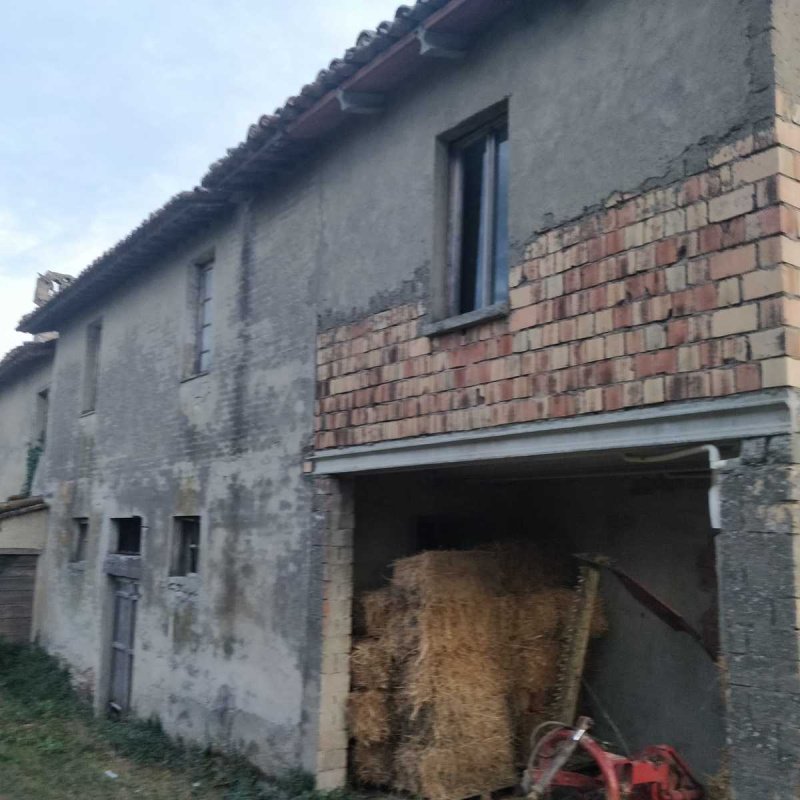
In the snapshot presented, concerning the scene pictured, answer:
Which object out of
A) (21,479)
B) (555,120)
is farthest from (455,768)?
(21,479)

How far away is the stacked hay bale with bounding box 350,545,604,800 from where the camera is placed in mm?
6508

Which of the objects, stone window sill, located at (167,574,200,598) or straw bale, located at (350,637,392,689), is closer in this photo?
straw bale, located at (350,637,392,689)

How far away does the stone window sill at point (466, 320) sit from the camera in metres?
5.69

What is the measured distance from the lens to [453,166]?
658cm

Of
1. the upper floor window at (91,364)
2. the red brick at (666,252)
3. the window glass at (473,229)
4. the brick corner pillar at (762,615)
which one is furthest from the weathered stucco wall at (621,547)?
the upper floor window at (91,364)

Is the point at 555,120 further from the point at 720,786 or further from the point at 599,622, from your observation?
the point at 720,786

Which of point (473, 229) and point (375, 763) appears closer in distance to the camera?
point (473, 229)

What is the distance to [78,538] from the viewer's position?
13.1 meters

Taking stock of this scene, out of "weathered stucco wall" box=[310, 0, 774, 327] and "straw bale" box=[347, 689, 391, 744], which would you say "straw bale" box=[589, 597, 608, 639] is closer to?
"straw bale" box=[347, 689, 391, 744]

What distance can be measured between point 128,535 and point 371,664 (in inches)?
223

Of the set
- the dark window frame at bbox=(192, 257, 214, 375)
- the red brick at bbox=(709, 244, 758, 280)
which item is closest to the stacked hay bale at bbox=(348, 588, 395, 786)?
the red brick at bbox=(709, 244, 758, 280)

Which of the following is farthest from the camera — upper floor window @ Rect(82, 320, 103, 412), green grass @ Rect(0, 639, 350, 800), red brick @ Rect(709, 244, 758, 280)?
upper floor window @ Rect(82, 320, 103, 412)

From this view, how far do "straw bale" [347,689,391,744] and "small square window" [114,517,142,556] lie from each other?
16.8 ft

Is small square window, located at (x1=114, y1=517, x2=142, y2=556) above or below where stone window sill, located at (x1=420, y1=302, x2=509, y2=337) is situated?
below
